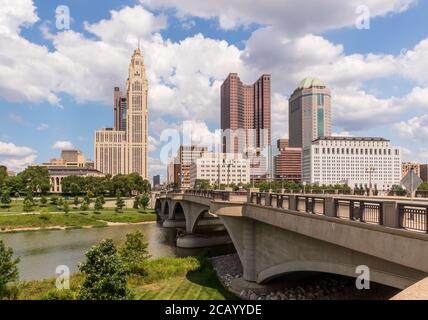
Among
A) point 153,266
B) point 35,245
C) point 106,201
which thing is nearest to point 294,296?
point 153,266

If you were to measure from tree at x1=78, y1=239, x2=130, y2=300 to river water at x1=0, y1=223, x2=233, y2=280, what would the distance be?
14862 millimetres

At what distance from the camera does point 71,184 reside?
12131 cm

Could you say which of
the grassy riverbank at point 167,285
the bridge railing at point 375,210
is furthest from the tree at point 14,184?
the bridge railing at point 375,210

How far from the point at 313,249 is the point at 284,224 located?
1.73 m

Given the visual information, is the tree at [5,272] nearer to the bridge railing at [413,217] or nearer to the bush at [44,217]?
the bridge railing at [413,217]

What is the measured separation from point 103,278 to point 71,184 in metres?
114

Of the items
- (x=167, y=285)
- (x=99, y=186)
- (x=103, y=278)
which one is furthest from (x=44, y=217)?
(x=103, y=278)

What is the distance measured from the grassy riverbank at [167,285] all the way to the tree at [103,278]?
200cm

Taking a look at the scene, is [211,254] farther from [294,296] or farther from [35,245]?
[35,245]

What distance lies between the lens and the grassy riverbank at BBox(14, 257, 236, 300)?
22.1 m

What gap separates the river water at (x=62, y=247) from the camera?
112 feet

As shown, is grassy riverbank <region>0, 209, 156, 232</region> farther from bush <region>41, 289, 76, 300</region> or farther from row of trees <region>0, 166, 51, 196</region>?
bush <region>41, 289, 76, 300</region>

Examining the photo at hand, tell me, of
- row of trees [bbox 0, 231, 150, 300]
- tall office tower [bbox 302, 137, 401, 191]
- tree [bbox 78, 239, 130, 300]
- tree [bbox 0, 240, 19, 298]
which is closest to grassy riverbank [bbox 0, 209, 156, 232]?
tree [bbox 0, 240, 19, 298]
